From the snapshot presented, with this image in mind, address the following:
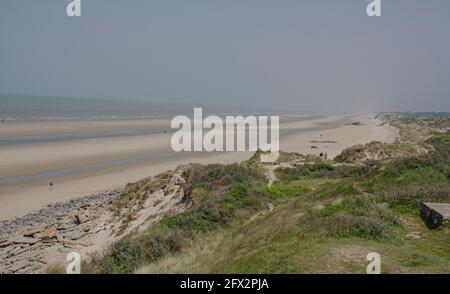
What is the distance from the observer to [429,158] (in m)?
14.2

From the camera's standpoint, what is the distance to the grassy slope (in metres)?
6.74

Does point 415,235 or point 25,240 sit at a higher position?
point 415,235

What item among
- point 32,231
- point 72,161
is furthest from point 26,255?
point 72,161

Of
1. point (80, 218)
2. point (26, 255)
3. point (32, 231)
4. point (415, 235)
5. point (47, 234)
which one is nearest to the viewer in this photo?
point (415, 235)

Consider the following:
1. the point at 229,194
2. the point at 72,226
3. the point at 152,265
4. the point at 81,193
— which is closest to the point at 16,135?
the point at 81,193

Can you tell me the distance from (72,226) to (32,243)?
257 centimetres

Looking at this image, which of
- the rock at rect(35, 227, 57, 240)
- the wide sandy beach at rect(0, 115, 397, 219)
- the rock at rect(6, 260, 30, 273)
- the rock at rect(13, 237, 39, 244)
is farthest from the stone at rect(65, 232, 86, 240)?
the wide sandy beach at rect(0, 115, 397, 219)

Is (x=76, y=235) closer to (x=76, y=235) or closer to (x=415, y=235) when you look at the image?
(x=76, y=235)

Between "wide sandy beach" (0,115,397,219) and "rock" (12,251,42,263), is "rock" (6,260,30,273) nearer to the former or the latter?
"rock" (12,251,42,263)

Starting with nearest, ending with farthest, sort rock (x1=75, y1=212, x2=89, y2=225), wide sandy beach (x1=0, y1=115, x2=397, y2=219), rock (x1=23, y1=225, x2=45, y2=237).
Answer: rock (x1=23, y1=225, x2=45, y2=237), rock (x1=75, y1=212, x2=89, y2=225), wide sandy beach (x1=0, y1=115, x2=397, y2=219)

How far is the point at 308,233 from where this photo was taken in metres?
8.27

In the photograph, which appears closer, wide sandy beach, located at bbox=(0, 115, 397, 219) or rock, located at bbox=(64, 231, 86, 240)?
rock, located at bbox=(64, 231, 86, 240)

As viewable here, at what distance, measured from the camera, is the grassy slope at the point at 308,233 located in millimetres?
6738

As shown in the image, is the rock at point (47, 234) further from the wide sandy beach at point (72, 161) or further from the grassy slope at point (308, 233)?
the grassy slope at point (308, 233)
